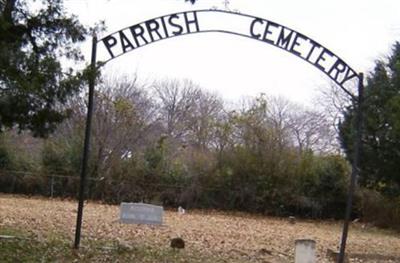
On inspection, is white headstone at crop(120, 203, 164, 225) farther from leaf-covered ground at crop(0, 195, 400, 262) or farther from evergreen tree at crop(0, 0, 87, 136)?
evergreen tree at crop(0, 0, 87, 136)

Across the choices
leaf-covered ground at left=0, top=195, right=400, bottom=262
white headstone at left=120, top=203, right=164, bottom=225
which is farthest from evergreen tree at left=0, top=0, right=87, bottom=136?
white headstone at left=120, top=203, right=164, bottom=225

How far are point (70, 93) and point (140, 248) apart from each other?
3.33 metres

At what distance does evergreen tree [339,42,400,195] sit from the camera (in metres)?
15.0

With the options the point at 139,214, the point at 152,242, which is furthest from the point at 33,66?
the point at 139,214

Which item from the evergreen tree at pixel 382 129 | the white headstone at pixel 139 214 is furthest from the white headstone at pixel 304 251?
the white headstone at pixel 139 214

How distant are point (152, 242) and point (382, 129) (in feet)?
20.5

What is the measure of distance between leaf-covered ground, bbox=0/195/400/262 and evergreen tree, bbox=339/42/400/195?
1946mm

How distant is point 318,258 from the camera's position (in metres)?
13.5

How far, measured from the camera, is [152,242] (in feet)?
44.1

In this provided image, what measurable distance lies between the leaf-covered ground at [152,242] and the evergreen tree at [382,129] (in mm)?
1946

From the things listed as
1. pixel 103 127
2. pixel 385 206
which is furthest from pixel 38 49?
pixel 103 127

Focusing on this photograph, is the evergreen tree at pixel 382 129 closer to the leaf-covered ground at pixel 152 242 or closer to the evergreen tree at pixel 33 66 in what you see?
the leaf-covered ground at pixel 152 242

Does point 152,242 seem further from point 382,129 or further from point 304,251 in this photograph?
point 382,129

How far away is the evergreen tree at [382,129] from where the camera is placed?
15.0 meters
